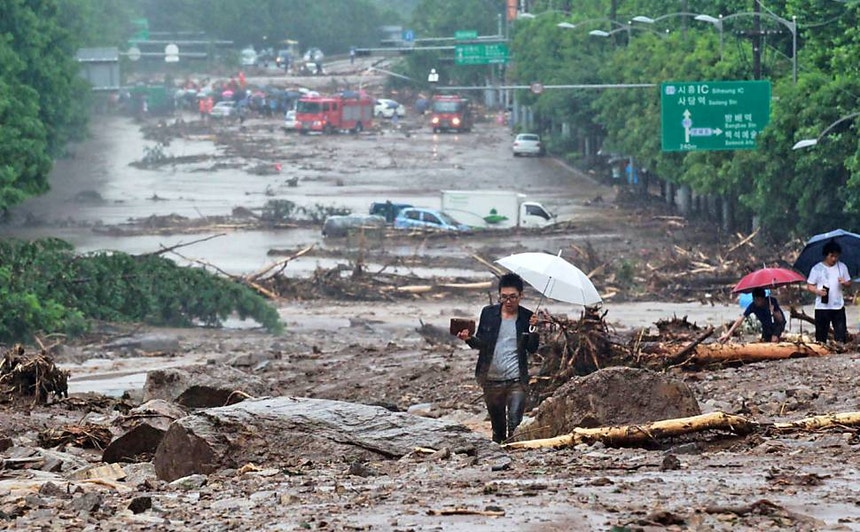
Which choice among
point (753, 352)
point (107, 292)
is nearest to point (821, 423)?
point (753, 352)

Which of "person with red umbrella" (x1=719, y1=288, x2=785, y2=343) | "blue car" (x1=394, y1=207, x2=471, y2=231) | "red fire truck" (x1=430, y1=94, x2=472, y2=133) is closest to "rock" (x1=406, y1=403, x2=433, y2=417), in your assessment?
"person with red umbrella" (x1=719, y1=288, x2=785, y2=343)

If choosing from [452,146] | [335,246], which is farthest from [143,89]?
[335,246]

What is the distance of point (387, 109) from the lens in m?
111

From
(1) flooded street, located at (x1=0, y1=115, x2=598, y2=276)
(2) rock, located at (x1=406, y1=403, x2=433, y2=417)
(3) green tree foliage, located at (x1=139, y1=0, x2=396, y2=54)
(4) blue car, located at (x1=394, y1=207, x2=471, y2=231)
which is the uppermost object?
(3) green tree foliage, located at (x1=139, y1=0, x2=396, y2=54)

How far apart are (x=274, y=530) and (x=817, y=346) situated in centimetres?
1087

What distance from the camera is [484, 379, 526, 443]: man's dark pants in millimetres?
12883

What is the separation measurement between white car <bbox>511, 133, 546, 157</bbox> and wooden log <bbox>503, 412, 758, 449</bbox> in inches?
2909

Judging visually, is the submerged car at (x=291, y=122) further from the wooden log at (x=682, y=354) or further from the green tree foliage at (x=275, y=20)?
the wooden log at (x=682, y=354)

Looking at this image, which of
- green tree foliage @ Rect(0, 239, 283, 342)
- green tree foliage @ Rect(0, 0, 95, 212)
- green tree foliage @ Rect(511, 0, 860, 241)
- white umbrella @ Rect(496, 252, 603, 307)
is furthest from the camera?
green tree foliage @ Rect(0, 0, 95, 212)

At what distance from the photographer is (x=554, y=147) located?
87125 millimetres

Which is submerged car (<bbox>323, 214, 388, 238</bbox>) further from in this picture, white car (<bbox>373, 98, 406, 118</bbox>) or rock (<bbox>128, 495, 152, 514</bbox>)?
white car (<bbox>373, 98, 406, 118</bbox>)

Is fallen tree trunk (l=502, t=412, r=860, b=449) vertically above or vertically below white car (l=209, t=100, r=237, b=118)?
above

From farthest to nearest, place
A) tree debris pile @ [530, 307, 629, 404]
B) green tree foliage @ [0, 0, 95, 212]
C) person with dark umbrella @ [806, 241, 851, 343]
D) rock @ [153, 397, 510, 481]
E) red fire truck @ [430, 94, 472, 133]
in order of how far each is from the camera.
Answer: red fire truck @ [430, 94, 472, 133] → green tree foliage @ [0, 0, 95, 212] → person with dark umbrella @ [806, 241, 851, 343] → tree debris pile @ [530, 307, 629, 404] → rock @ [153, 397, 510, 481]

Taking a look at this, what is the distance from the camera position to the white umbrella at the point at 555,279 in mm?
15305
